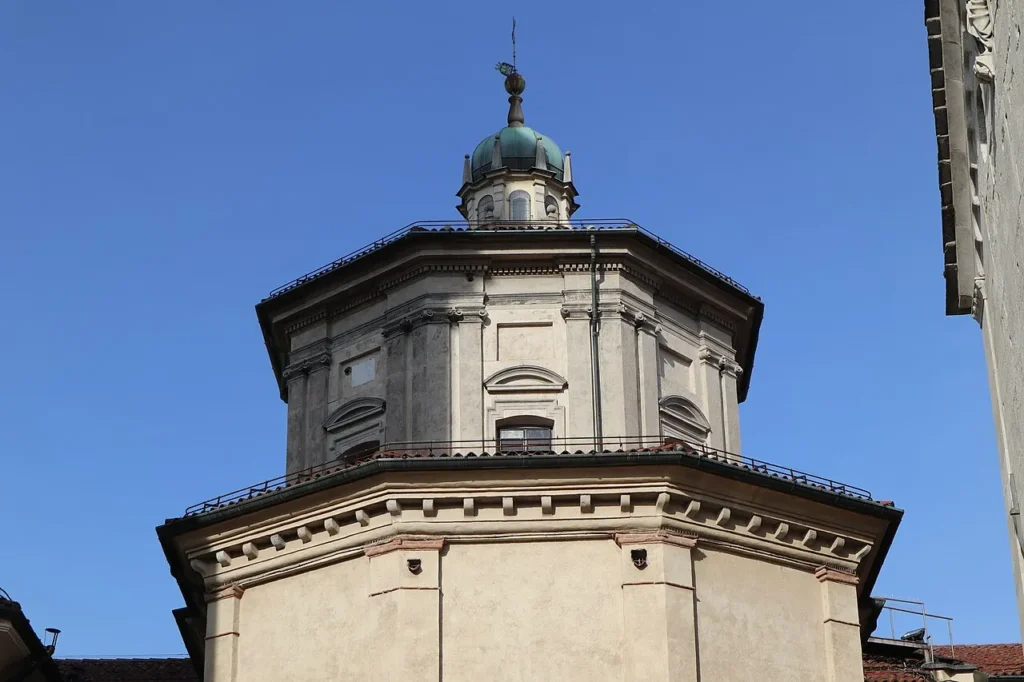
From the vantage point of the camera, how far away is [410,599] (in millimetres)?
31203

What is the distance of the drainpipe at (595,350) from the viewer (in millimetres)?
34250

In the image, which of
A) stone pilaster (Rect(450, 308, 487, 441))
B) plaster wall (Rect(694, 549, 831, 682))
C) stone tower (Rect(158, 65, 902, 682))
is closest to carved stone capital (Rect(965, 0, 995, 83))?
stone tower (Rect(158, 65, 902, 682))

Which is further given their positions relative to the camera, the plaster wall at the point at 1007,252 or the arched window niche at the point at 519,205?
the arched window niche at the point at 519,205

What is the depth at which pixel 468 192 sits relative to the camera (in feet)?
133

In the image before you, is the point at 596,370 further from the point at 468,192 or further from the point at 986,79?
the point at 986,79

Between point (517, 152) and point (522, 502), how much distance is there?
1142cm

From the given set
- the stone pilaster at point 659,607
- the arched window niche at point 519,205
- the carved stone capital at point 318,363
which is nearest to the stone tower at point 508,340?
the carved stone capital at point 318,363

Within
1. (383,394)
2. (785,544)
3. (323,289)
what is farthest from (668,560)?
(323,289)

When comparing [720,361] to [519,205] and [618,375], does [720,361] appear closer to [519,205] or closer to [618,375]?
[618,375]

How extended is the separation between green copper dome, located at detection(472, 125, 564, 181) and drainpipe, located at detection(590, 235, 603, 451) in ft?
17.5

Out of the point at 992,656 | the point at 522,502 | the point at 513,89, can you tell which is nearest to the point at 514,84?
the point at 513,89

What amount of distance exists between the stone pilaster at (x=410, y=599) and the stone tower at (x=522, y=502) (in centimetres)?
4

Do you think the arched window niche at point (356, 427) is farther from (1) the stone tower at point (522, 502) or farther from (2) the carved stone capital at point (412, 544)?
(2) the carved stone capital at point (412, 544)

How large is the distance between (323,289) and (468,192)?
5.22 meters
